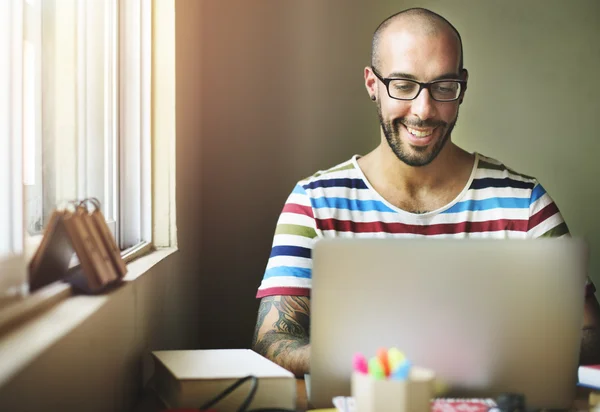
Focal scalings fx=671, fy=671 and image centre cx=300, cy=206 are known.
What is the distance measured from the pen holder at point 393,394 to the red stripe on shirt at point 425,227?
1095 millimetres

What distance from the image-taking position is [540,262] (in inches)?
38.0

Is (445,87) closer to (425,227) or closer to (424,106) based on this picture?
(424,106)

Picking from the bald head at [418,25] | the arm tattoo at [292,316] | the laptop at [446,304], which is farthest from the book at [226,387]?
the bald head at [418,25]

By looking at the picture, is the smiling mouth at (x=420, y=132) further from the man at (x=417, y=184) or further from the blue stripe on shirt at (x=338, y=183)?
the blue stripe on shirt at (x=338, y=183)

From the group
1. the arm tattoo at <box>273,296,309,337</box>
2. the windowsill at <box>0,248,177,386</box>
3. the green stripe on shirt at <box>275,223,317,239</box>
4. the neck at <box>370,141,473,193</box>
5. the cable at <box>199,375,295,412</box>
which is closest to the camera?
the windowsill at <box>0,248,177,386</box>

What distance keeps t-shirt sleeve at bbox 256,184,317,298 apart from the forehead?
493 mm

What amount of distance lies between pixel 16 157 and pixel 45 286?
23 cm

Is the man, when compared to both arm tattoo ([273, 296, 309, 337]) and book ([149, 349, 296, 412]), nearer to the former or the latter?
arm tattoo ([273, 296, 309, 337])

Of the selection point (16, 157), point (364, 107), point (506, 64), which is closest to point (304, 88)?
point (364, 107)

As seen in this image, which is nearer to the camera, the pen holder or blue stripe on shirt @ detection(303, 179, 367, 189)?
the pen holder

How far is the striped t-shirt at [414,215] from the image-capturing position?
1.99 m

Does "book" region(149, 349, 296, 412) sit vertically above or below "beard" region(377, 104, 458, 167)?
below

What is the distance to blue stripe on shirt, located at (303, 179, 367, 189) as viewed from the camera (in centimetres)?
207

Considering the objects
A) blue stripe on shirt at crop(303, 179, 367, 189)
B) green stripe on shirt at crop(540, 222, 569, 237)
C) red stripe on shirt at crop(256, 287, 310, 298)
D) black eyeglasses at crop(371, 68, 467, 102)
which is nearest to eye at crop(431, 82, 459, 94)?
black eyeglasses at crop(371, 68, 467, 102)
